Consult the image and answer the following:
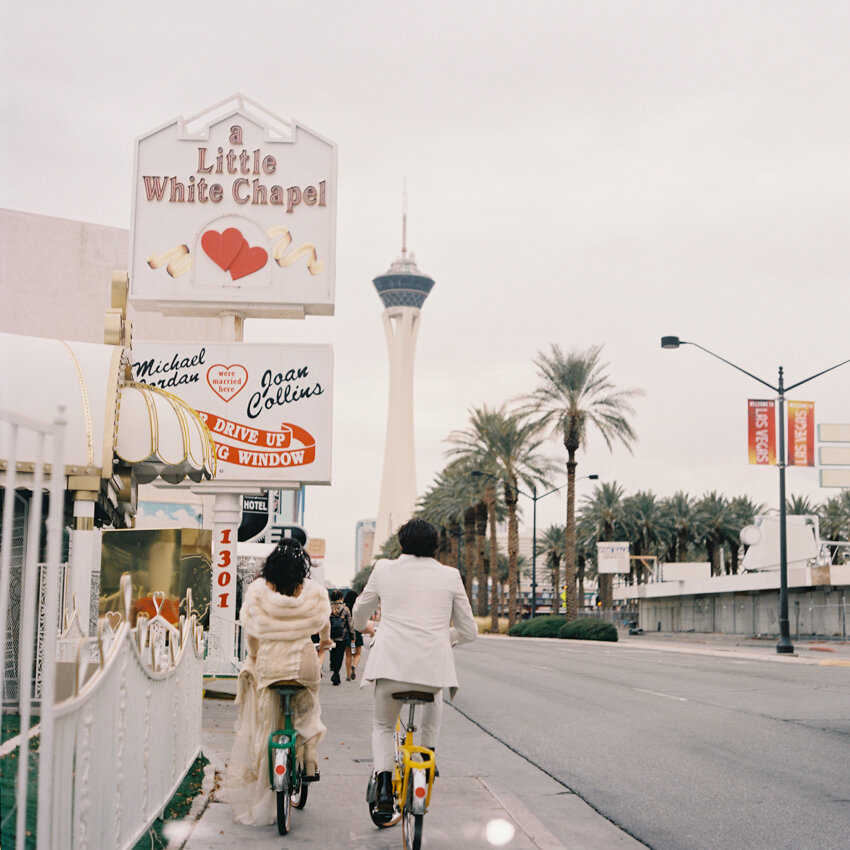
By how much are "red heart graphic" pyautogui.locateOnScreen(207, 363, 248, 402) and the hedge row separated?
33574 millimetres

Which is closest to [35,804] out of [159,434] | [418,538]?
[418,538]

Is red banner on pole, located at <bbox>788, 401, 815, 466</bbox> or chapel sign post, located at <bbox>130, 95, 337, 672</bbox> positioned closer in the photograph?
chapel sign post, located at <bbox>130, 95, 337, 672</bbox>

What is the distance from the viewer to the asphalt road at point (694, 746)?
770 cm

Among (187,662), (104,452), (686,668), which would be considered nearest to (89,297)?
(686,668)

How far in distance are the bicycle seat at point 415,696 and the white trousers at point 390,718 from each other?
2cm

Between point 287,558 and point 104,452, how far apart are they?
23.1 feet

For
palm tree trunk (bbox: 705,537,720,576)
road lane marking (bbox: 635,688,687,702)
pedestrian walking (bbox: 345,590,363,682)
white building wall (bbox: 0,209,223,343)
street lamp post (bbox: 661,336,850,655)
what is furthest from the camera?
palm tree trunk (bbox: 705,537,720,576)

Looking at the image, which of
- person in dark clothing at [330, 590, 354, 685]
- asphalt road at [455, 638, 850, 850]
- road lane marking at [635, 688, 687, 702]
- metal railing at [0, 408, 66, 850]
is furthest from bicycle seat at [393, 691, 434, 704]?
person in dark clothing at [330, 590, 354, 685]

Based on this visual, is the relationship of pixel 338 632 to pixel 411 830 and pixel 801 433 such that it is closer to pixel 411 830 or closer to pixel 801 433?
pixel 411 830

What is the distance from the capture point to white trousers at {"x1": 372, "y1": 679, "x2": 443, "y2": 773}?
21.1 feet

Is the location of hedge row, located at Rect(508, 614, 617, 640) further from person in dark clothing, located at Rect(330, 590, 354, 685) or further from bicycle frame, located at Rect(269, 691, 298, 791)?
bicycle frame, located at Rect(269, 691, 298, 791)

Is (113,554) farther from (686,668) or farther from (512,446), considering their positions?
(512,446)

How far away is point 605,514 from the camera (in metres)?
78.2

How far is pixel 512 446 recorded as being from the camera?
5803 centimetres
